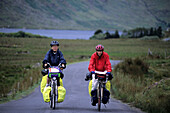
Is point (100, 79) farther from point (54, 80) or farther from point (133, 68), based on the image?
point (133, 68)

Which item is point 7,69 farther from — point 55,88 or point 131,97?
point 55,88

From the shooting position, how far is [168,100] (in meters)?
12.8

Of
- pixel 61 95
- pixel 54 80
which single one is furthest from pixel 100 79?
pixel 54 80

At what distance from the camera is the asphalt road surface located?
1175cm

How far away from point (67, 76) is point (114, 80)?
6.71m

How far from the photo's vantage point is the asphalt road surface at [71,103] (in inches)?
463

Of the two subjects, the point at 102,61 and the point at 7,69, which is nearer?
the point at 102,61

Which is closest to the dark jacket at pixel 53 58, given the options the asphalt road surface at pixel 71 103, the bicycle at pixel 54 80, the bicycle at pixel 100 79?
the bicycle at pixel 54 80

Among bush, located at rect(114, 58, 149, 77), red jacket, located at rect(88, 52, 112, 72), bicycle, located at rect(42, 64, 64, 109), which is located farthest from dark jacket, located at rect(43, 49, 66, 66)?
bush, located at rect(114, 58, 149, 77)

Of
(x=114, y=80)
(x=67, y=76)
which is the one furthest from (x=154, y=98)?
(x=67, y=76)

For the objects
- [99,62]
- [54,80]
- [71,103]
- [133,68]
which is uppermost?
[99,62]

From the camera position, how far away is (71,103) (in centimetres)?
1373

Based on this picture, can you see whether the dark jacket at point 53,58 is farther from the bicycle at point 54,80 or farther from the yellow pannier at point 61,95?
the yellow pannier at point 61,95

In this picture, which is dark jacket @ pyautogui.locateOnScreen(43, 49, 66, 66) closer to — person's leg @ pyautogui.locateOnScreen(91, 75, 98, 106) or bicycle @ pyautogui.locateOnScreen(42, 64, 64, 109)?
bicycle @ pyautogui.locateOnScreen(42, 64, 64, 109)
